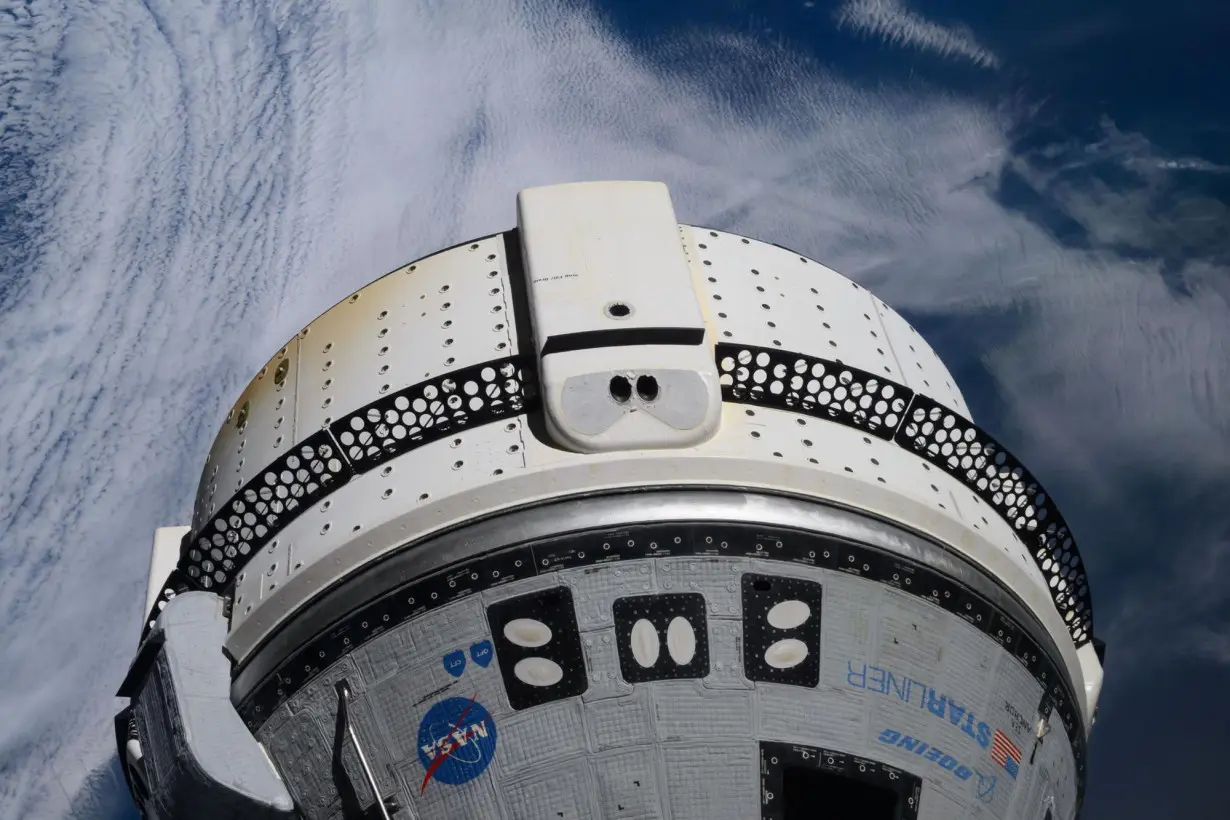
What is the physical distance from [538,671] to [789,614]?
1707mm

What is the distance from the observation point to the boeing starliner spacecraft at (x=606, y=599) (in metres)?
7.86

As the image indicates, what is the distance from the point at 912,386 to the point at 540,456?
3.39 m

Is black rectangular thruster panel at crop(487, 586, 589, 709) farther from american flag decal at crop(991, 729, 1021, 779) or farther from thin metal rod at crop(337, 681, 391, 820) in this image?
american flag decal at crop(991, 729, 1021, 779)

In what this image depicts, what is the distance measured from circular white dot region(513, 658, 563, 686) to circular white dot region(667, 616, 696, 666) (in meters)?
0.74

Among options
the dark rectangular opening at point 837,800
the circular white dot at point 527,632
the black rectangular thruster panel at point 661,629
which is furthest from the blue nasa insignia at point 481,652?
the dark rectangular opening at point 837,800

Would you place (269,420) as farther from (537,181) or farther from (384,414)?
(537,181)

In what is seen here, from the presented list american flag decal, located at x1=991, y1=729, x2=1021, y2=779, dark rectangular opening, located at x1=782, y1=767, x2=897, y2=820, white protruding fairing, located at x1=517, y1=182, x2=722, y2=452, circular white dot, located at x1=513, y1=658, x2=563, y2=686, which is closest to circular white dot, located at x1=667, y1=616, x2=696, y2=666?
circular white dot, located at x1=513, y1=658, x2=563, y2=686

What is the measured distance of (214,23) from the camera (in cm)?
2841

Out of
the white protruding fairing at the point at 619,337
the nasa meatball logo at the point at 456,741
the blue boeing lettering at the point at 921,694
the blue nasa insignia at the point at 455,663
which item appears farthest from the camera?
the white protruding fairing at the point at 619,337

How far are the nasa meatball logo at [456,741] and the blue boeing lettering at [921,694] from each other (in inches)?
96.1

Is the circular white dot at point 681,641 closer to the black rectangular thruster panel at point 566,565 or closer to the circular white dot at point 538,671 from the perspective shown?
the black rectangular thruster panel at point 566,565

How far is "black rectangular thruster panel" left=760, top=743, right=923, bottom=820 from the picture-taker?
7844 mm

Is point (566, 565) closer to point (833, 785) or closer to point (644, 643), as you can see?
point (644, 643)

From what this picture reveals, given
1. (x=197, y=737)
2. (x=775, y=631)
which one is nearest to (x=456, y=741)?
(x=197, y=737)
